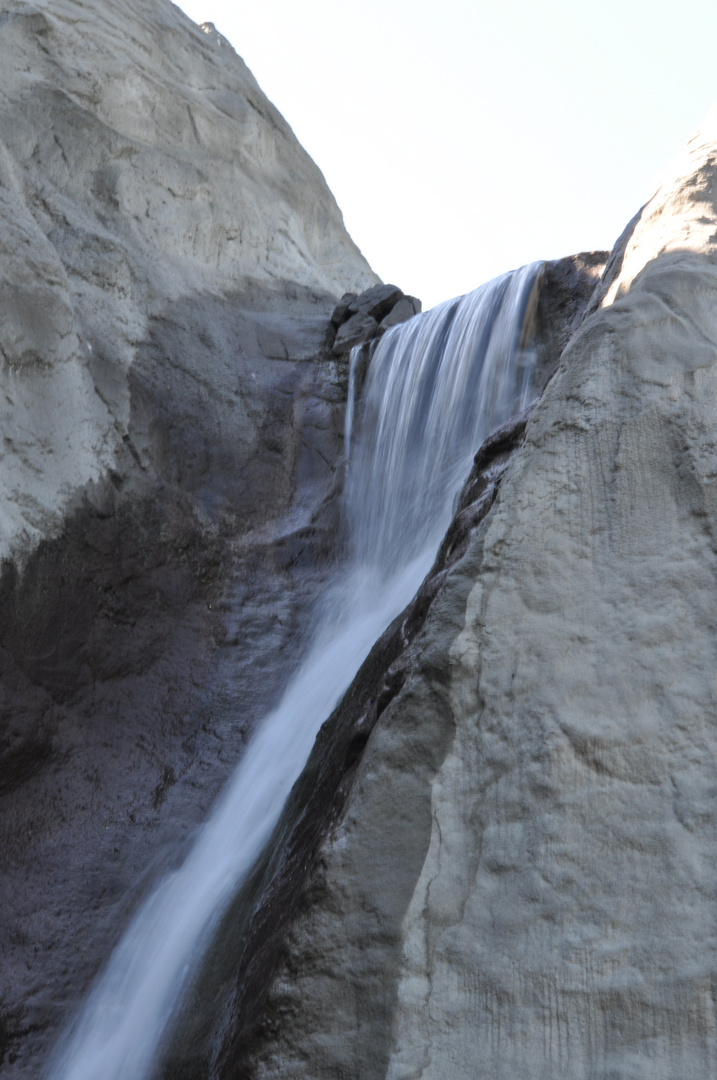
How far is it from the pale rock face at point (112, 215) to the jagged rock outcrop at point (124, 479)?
0.02 metres

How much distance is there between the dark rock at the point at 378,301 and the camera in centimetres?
895

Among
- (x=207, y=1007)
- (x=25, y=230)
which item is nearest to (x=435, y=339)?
(x=25, y=230)

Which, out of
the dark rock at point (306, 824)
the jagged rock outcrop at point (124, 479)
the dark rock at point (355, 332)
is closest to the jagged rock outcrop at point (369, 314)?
the dark rock at point (355, 332)

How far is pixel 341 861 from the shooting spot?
2494 millimetres

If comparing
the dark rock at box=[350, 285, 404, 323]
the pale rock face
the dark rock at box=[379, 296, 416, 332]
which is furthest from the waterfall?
the pale rock face

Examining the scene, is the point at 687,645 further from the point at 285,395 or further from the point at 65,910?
the point at 285,395

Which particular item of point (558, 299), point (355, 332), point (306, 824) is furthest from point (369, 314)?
point (306, 824)

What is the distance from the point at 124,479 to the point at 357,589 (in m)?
1.66

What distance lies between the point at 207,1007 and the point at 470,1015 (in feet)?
4.81

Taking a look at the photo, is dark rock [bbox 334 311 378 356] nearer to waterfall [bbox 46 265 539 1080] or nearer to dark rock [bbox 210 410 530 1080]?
waterfall [bbox 46 265 539 1080]

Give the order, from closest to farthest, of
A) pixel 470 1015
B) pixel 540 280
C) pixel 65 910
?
pixel 470 1015
pixel 65 910
pixel 540 280

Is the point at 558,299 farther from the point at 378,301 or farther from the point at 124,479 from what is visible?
the point at 124,479

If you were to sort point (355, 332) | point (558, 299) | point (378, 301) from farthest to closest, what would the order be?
point (378, 301), point (355, 332), point (558, 299)

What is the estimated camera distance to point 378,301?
9.02m
